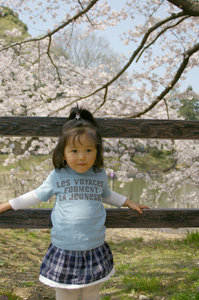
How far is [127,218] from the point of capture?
1.86 metres

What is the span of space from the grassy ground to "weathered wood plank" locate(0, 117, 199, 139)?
113 cm

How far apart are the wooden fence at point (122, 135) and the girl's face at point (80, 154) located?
30cm

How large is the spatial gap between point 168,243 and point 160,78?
12.1ft

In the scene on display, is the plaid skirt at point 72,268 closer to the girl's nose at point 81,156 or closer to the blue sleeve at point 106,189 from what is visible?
the blue sleeve at point 106,189

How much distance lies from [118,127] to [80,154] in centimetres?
45

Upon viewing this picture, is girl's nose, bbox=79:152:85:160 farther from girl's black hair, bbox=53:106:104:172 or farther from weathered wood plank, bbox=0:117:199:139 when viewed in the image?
weathered wood plank, bbox=0:117:199:139

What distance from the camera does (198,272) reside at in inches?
102

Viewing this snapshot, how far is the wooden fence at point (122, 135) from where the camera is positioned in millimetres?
1789

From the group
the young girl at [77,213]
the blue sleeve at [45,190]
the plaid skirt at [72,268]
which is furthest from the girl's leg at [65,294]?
the blue sleeve at [45,190]

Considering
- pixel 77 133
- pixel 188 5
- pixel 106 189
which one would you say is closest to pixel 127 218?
pixel 106 189

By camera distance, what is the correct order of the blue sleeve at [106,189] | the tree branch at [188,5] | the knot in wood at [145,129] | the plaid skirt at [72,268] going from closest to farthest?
the plaid skirt at [72,268] → the blue sleeve at [106,189] → the knot in wood at [145,129] → the tree branch at [188,5]

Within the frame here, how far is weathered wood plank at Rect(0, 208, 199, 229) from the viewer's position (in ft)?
5.82

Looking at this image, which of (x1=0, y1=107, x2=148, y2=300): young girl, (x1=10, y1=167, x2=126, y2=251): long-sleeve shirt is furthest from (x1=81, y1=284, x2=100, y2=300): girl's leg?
(x1=10, y1=167, x2=126, y2=251): long-sleeve shirt

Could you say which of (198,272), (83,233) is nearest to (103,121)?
(83,233)
